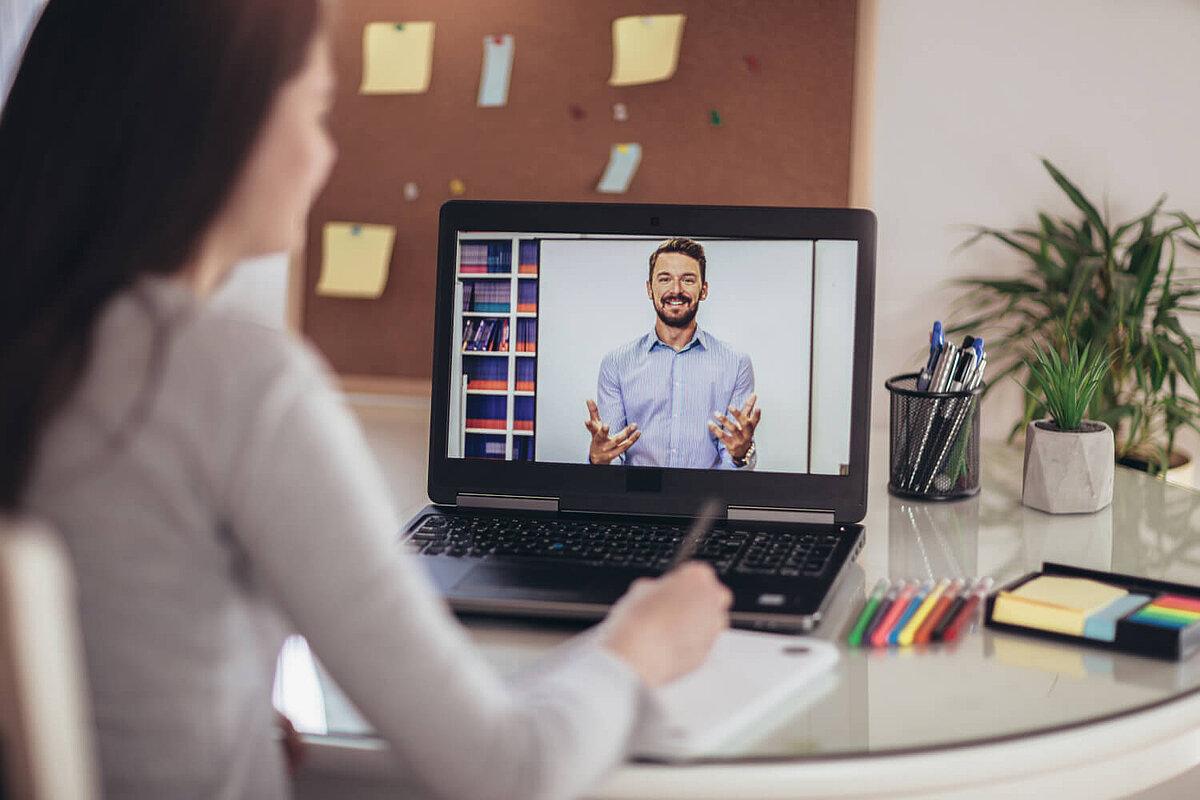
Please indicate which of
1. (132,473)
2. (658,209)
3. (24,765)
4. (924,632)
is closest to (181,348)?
(132,473)

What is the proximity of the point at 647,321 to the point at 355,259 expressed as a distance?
2.89 feet

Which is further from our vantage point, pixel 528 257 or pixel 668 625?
pixel 528 257

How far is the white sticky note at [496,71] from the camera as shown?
170cm

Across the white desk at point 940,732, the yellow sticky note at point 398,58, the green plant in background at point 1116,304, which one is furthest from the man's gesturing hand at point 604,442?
the yellow sticky note at point 398,58

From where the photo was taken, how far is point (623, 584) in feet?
2.70

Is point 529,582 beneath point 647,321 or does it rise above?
beneath

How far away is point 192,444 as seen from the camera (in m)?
0.47

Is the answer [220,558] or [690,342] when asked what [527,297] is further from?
[220,558]

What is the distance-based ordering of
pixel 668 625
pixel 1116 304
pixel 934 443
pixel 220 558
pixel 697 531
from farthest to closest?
pixel 1116 304
pixel 934 443
pixel 697 531
pixel 668 625
pixel 220 558

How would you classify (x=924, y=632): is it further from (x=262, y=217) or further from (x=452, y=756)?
(x=262, y=217)

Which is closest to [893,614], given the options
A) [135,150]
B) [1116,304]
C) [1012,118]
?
[135,150]

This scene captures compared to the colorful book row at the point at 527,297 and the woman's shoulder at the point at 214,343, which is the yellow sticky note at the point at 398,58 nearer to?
the colorful book row at the point at 527,297

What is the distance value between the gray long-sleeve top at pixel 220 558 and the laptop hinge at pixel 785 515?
20.9 inches

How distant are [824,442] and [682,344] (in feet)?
0.49
